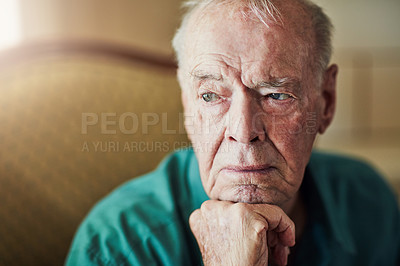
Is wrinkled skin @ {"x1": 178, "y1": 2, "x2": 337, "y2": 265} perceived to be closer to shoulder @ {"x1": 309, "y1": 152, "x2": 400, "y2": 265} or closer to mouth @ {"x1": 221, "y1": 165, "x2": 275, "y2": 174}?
mouth @ {"x1": 221, "y1": 165, "x2": 275, "y2": 174}

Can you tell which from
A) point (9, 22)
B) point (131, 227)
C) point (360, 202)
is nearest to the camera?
point (131, 227)

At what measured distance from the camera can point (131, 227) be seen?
0.92m

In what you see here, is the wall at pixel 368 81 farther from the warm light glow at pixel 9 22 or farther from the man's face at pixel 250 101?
the man's face at pixel 250 101

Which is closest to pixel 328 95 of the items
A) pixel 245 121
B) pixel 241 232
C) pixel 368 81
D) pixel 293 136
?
pixel 293 136

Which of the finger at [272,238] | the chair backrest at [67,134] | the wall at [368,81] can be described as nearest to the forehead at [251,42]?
the finger at [272,238]

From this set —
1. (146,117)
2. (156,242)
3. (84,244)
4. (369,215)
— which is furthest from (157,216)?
(369,215)

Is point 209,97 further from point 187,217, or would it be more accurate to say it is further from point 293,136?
point 187,217

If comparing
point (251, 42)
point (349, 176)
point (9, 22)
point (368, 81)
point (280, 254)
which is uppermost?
point (9, 22)

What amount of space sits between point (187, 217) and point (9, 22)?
1829 millimetres

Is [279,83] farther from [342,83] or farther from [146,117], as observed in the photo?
[342,83]

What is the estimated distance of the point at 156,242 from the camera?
2.95 feet

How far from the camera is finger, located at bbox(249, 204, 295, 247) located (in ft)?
2.54

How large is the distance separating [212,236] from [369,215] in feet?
2.31

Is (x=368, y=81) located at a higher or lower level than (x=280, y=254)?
higher
